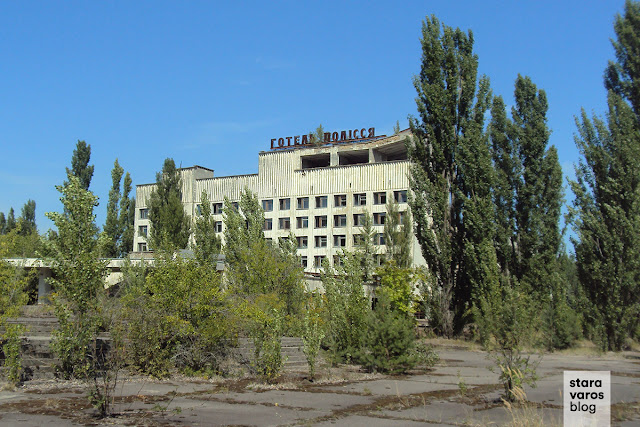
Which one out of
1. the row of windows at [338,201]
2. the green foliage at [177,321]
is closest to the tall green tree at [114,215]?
the row of windows at [338,201]

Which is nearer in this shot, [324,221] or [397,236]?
[397,236]

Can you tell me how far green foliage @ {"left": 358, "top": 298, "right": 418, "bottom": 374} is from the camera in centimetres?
1671

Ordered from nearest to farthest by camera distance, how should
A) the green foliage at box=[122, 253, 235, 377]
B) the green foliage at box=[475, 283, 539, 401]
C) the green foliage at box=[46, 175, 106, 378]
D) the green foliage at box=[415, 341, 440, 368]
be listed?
the green foliage at box=[46, 175, 106, 378]
the green foliage at box=[475, 283, 539, 401]
the green foliage at box=[122, 253, 235, 377]
the green foliage at box=[415, 341, 440, 368]

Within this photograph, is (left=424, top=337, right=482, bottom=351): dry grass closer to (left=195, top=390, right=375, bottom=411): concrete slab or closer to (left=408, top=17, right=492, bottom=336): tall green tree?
(left=408, top=17, right=492, bottom=336): tall green tree

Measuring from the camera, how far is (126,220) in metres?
55.5

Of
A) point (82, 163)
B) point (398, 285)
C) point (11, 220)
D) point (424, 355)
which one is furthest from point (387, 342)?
point (11, 220)

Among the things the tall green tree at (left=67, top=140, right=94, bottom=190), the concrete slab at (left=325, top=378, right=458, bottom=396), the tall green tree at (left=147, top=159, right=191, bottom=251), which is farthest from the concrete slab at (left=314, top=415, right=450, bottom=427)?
the tall green tree at (left=67, top=140, right=94, bottom=190)

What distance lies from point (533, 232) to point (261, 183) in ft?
109

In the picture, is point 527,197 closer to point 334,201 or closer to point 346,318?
point 346,318

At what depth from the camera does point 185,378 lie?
50.0 feet

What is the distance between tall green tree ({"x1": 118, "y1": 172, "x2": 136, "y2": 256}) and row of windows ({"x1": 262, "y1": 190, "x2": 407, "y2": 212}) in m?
12.9

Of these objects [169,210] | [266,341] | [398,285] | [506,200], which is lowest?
[266,341]

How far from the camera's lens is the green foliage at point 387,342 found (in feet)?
54.8

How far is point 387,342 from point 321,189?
4079 cm
